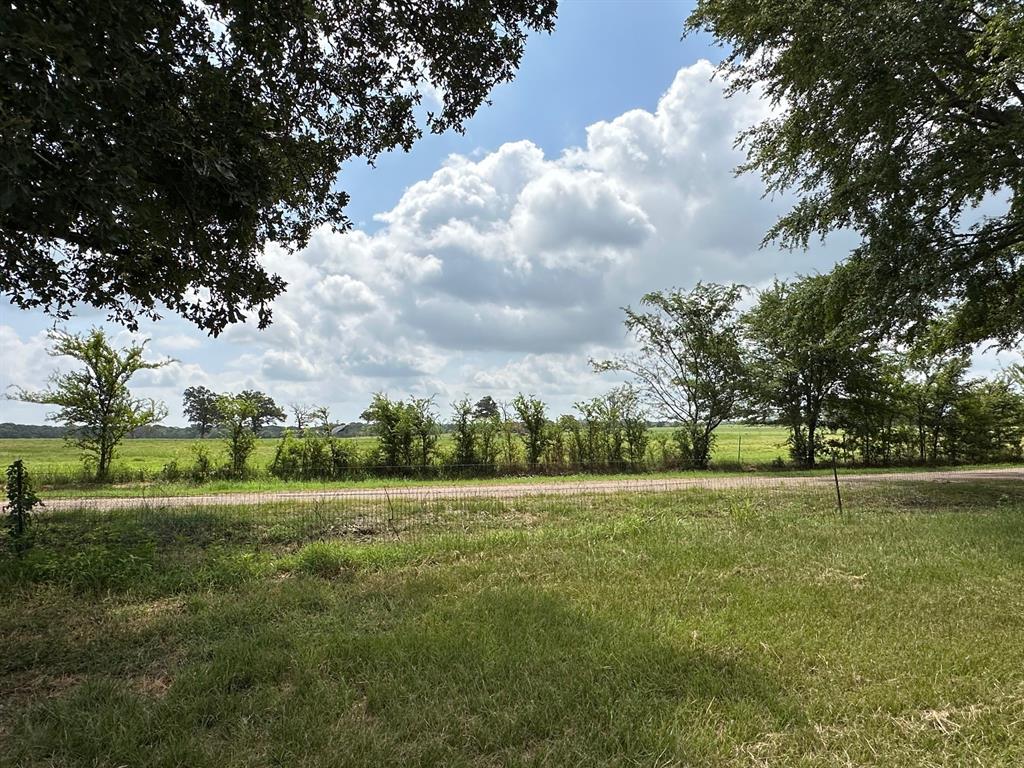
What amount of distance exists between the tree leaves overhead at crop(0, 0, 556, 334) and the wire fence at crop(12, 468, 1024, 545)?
3334 millimetres

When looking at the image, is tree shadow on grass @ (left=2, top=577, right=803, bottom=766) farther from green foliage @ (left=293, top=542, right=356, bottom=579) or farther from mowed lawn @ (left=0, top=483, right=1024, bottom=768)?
green foliage @ (left=293, top=542, right=356, bottom=579)

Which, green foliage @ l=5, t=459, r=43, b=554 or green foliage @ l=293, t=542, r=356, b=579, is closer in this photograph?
green foliage @ l=293, t=542, r=356, b=579

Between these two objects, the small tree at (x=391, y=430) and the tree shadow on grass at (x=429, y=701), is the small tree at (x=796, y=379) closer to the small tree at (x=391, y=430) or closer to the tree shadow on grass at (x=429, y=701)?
the small tree at (x=391, y=430)

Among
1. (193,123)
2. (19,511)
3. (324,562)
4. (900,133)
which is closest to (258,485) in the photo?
(19,511)

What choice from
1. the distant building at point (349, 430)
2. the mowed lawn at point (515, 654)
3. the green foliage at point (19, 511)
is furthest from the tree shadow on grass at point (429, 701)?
the distant building at point (349, 430)

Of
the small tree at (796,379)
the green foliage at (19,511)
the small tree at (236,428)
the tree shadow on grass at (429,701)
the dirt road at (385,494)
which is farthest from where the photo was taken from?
the small tree at (796,379)

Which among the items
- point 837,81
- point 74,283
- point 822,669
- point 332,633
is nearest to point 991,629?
point 822,669

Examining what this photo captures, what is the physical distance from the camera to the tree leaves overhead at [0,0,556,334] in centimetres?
307

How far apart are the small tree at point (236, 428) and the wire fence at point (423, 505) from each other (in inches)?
105

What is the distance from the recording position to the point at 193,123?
14.9ft

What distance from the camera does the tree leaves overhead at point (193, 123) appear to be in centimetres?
307

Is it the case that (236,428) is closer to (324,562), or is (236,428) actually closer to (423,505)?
(423,505)

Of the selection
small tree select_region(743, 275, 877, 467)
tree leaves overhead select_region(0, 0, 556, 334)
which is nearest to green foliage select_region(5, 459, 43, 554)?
tree leaves overhead select_region(0, 0, 556, 334)

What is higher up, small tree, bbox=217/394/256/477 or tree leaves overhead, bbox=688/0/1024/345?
tree leaves overhead, bbox=688/0/1024/345
